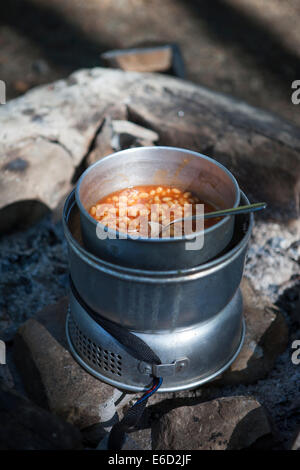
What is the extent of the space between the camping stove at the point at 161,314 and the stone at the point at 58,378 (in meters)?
0.05

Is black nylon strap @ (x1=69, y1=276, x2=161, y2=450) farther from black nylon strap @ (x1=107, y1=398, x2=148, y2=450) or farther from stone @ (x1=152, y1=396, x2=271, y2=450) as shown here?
stone @ (x1=152, y1=396, x2=271, y2=450)

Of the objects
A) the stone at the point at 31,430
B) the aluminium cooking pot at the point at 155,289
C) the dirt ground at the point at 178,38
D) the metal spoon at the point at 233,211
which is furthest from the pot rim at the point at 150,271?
the dirt ground at the point at 178,38

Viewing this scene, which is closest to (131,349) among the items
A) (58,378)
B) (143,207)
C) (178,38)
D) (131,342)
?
(131,342)

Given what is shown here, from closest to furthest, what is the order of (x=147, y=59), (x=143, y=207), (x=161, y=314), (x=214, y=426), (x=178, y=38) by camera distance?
1. (x=161, y=314)
2. (x=214, y=426)
3. (x=143, y=207)
4. (x=147, y=59)
5. (x=178, y=38)

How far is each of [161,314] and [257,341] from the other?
2.52ft

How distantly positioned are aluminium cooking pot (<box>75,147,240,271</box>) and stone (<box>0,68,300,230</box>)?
849 mm

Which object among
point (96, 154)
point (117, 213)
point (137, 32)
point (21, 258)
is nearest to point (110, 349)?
point (117, 213)

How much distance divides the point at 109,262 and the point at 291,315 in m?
1.29

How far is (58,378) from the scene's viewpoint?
2025 millimetres

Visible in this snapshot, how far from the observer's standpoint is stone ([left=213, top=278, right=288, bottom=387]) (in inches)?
84.6

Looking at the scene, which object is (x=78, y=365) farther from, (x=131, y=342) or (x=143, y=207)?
(x=143, y=207)

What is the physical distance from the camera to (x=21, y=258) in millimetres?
2705

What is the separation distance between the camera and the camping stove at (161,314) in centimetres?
164
